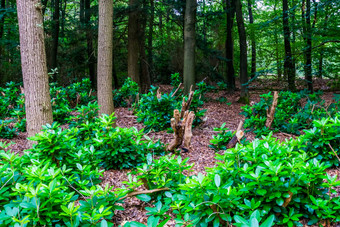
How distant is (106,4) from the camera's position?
6281mm

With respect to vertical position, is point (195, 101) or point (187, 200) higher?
point (195, 101)

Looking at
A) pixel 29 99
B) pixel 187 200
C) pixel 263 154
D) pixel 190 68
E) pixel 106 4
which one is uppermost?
pixel 106 4

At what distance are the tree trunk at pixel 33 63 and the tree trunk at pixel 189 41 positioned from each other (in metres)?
5.40

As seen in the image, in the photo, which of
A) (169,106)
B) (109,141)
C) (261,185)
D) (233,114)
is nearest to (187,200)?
(261,185)

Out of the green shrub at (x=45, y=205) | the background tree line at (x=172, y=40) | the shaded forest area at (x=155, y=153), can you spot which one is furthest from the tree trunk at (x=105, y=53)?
the green shrub at (x=45, y=205)

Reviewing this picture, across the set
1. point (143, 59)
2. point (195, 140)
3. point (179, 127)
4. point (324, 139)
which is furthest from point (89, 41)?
point (324, 139)

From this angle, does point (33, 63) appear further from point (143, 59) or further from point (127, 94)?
point (143, 59)

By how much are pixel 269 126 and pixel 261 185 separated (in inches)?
149

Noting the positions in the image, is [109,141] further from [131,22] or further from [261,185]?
[131,22]

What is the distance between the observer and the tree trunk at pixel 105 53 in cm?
635

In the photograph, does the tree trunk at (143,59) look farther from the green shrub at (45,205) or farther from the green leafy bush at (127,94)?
the green shrub at (45,205)

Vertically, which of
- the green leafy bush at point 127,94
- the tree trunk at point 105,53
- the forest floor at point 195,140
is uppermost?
the tree trunk at point 105,53

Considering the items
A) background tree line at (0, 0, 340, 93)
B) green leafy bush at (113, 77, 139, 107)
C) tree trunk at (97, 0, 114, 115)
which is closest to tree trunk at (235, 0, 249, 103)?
background tree line at (0, 0, 340, 93)

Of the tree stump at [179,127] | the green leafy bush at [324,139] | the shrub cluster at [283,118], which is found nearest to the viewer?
the green leafy bush at [324,139]
